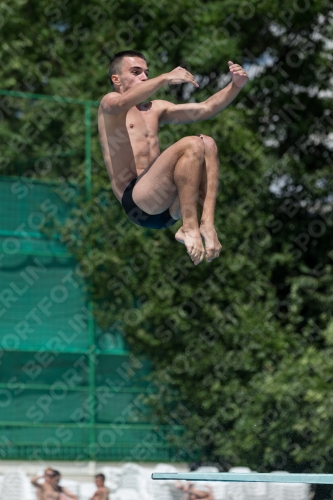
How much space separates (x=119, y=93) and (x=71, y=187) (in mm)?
5751

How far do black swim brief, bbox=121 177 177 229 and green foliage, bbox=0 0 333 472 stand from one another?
5267 millimetres

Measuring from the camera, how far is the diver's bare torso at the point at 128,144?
5.68 m

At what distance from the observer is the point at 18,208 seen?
10.9 meters

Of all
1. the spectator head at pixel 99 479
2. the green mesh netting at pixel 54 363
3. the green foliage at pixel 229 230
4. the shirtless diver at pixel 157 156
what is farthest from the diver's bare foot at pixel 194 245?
the green foliage at pixel 229 230

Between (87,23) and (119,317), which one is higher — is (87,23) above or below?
above

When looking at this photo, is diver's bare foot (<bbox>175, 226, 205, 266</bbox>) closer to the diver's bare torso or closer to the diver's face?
the diver's bare torso

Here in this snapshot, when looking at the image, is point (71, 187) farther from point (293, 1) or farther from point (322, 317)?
point (293, 1)

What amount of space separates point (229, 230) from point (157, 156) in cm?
605

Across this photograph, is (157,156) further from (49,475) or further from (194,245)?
(49,475)

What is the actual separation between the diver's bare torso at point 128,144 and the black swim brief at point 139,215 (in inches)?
2.9

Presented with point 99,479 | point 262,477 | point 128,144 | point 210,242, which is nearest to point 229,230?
point 99,479

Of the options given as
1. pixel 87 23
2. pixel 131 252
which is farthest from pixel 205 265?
pixel 87 23

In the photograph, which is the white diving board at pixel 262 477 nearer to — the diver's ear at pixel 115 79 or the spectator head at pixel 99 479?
the diver's ear at pixel 115 79

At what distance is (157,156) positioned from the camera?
5.88 metres
